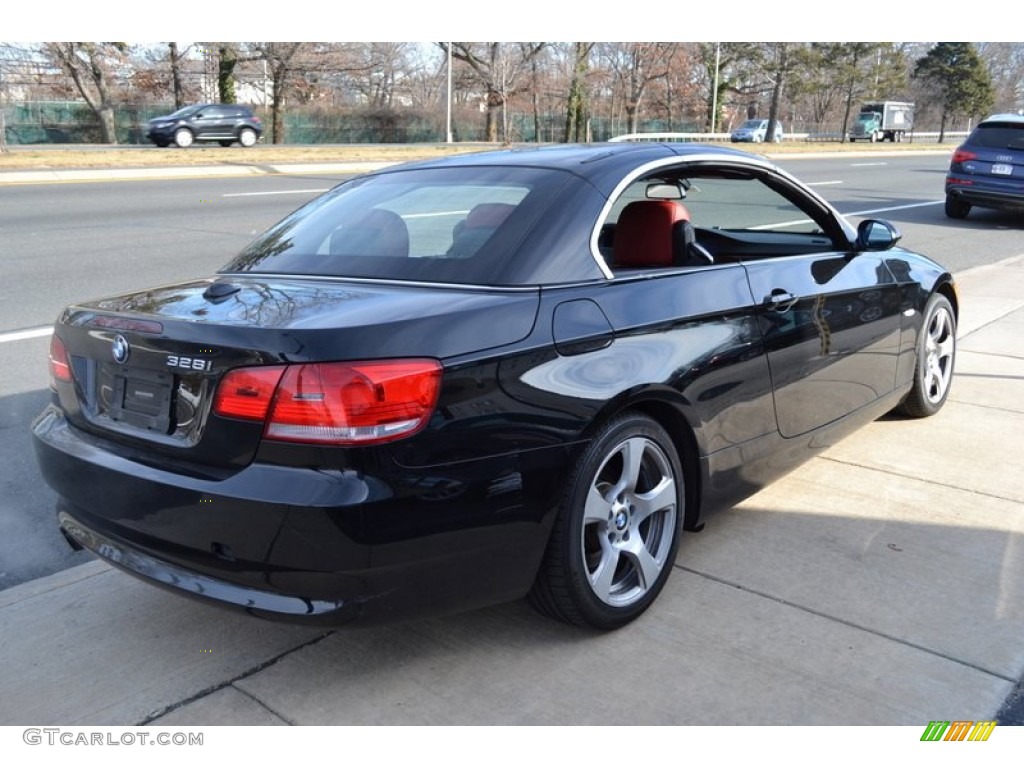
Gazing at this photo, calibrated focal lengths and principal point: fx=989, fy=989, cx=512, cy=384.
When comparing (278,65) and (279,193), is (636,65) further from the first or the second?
(279,193)

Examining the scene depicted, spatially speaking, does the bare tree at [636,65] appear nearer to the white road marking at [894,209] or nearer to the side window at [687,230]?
the white road marking at [894,209]

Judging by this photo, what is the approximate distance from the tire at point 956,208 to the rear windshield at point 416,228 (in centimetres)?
1521

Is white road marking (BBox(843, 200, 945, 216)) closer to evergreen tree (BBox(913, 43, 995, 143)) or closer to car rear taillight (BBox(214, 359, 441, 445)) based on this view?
car rear taillight (BBox(214, 359, 441, 445))

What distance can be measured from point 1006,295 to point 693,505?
7.44 meters

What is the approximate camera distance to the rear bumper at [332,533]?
2.53m

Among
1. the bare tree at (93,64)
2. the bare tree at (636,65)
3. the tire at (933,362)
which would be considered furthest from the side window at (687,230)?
the bare tree at (636,65)

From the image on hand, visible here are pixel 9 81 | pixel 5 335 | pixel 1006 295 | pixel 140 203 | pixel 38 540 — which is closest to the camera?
pixel 38 540

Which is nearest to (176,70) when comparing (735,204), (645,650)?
(735,204)

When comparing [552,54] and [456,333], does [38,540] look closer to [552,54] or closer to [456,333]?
[456,333]

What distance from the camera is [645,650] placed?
3.14 meters

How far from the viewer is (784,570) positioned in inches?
146

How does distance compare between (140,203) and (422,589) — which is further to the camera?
(140,203)

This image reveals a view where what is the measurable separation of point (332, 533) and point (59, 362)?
131cm

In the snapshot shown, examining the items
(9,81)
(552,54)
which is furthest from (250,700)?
(552,54)
